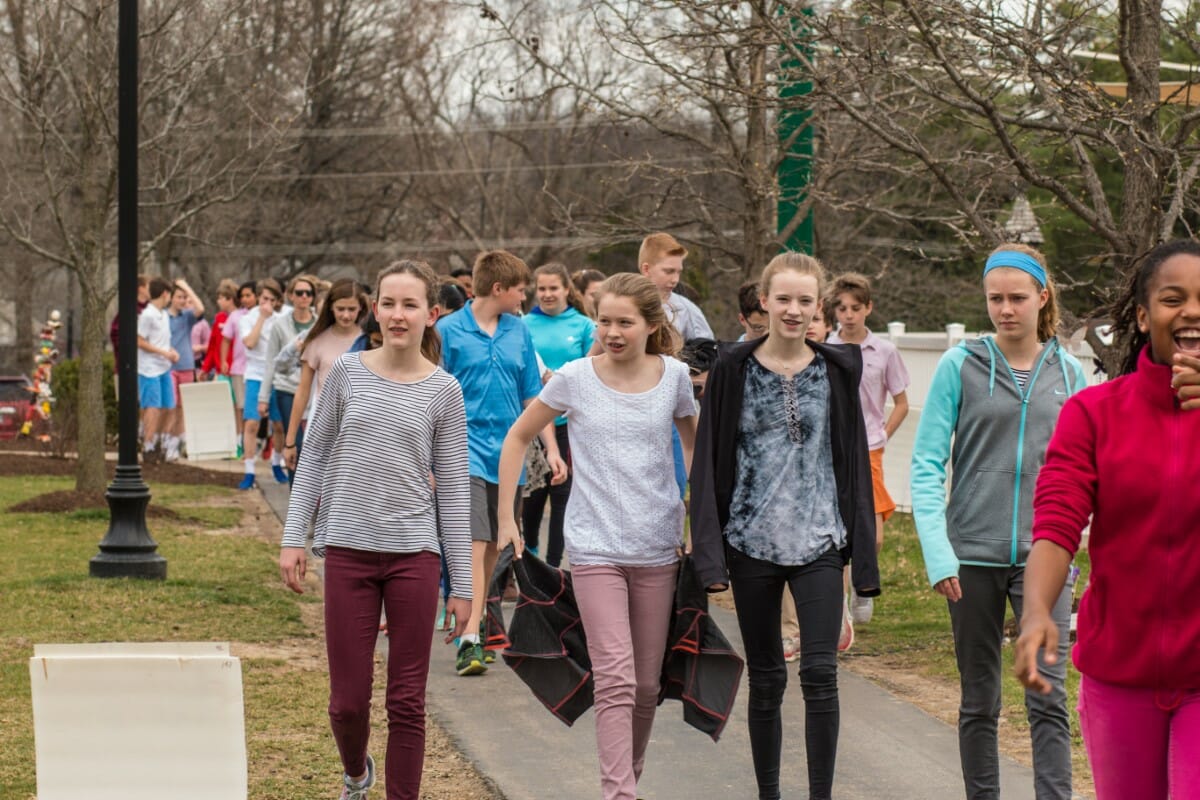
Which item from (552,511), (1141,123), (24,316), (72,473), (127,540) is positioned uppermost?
(1141,123)

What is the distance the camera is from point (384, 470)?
548 cm

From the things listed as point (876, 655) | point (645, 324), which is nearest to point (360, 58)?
point (876, 655)

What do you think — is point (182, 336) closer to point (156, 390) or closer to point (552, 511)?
point (156, 390)

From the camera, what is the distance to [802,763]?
21.6 feet

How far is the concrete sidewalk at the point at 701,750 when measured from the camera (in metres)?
6.15

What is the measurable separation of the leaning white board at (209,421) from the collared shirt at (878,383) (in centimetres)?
1149

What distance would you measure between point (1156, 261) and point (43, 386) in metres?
20.6

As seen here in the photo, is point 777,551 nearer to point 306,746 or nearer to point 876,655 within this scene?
point 306,746

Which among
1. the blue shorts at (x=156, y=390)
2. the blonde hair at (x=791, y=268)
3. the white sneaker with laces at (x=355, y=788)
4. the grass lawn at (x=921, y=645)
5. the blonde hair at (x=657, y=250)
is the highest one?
the blonde hair at (x=657, y=250)

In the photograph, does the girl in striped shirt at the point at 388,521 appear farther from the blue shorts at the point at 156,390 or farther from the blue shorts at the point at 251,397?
the blue shorts at the point at 156,390

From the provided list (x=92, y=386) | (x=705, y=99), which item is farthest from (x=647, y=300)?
(x=92, y=386)

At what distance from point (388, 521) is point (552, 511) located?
5077 mm

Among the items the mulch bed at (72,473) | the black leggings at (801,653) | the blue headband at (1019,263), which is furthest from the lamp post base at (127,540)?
the blue headband at (1019,263)

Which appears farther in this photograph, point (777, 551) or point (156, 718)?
point (777, 551)
